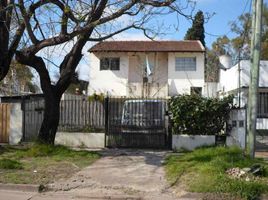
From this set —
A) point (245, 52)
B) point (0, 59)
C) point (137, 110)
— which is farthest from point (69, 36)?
point (245, 52)

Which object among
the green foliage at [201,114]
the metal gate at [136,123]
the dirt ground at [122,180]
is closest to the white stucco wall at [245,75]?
the green foliage at [201,114]

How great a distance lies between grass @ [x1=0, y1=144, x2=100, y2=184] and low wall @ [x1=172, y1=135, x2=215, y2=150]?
148 inches

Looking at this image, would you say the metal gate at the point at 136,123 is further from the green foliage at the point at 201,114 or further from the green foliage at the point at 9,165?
the green foliage at the point at 9,165

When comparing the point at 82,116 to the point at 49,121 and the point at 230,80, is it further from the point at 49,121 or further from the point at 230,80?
the point at 230,80

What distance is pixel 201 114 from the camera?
60.2 ft

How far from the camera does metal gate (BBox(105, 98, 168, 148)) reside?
18.7m

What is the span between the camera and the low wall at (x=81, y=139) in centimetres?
1922

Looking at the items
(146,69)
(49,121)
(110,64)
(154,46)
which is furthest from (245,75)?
(110,64)

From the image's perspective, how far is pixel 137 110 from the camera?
1903cm

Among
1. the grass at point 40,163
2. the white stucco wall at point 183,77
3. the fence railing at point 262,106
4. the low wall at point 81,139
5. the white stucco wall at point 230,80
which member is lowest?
the grass at point 40,163

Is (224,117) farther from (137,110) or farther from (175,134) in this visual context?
(137,110)

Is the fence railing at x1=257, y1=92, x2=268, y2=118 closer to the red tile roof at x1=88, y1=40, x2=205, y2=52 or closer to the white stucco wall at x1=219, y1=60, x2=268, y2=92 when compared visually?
the white stucco wall at x1=219, y1=60, x2=268, y2=92

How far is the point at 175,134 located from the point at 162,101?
4.77ft

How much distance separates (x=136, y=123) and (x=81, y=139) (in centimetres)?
243
